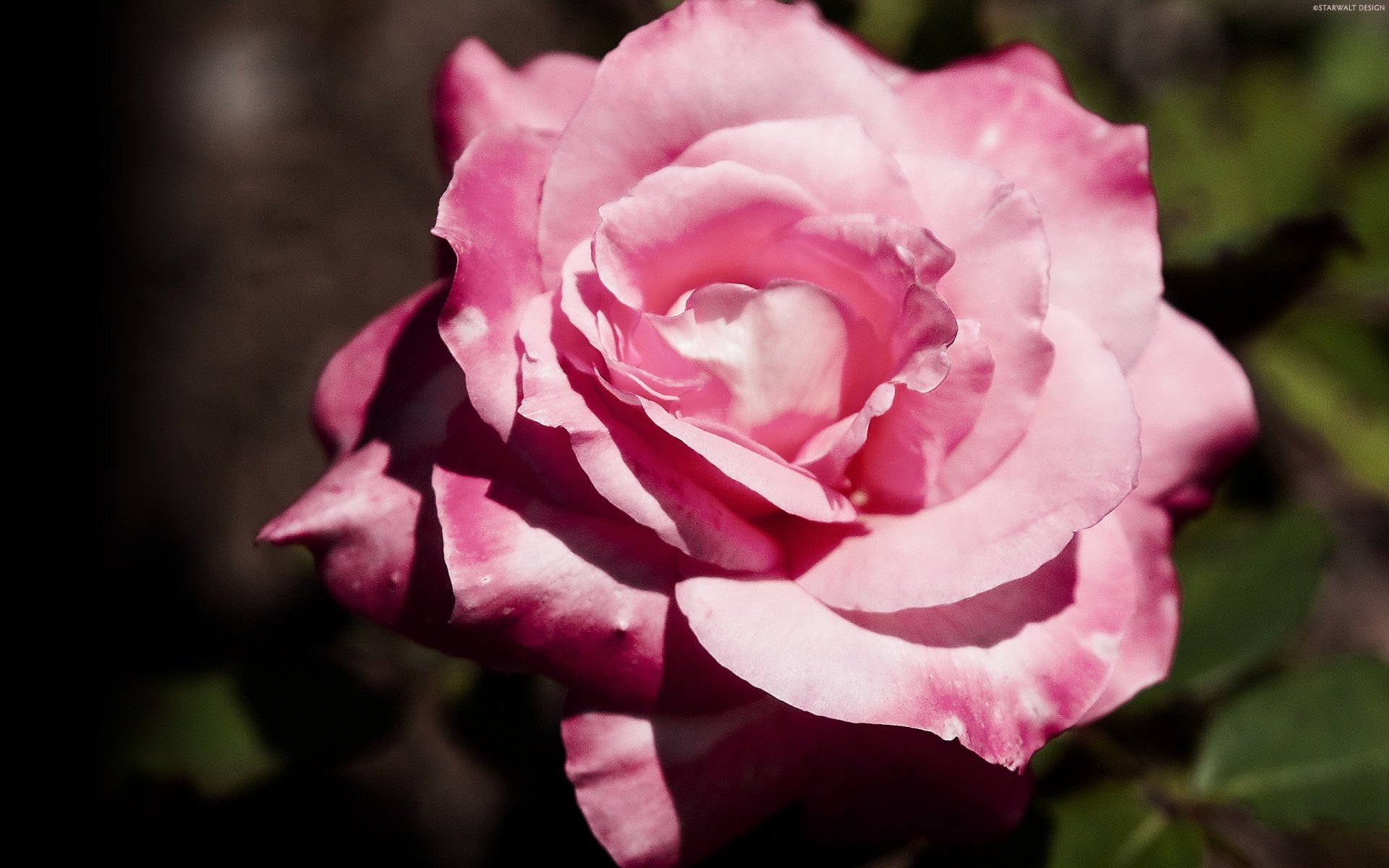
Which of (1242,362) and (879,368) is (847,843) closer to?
(879,368)

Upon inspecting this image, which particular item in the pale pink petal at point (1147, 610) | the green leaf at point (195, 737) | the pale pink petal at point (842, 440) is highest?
the pale pink petal at point (842, 440)

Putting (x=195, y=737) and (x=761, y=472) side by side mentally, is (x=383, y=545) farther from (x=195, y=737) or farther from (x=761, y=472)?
(x=195, y=737)

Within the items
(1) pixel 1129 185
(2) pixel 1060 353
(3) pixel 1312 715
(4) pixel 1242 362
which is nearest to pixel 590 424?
(2) pixel 1060 353

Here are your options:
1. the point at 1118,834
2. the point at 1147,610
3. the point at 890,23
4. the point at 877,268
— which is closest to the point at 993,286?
the point at 877,268

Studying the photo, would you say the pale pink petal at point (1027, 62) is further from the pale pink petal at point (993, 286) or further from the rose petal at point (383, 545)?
the rose petal at point (383, 545)

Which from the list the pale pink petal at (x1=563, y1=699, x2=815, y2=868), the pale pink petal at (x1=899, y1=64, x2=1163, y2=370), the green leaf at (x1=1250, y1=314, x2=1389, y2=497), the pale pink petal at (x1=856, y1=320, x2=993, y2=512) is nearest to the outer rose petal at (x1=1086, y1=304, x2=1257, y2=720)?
the pale pink petal at (x1=899, y1=64, x2=1163, y2=370)

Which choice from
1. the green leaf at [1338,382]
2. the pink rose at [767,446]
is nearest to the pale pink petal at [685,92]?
the pink rose at [767,446]
